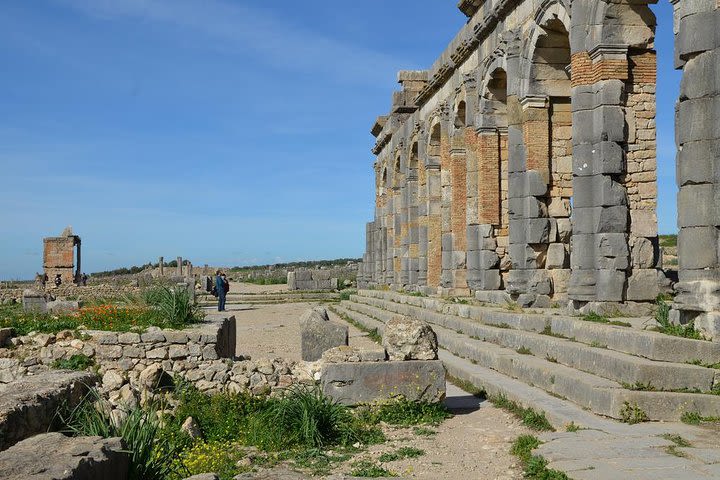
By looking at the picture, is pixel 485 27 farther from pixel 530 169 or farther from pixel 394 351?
pixel 394 351

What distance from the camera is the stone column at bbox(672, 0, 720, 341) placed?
9281mm

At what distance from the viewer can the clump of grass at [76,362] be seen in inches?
429

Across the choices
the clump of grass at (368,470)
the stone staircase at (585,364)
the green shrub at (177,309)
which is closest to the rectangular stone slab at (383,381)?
the stone staircase at (585,364)

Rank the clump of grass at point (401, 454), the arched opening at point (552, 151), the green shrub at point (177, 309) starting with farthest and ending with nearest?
the arched opening at point (552, 151)
the green shrub at point (177, 309)
the clump of grass at point (401, 454)

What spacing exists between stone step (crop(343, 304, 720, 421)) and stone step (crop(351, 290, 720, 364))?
662 mm

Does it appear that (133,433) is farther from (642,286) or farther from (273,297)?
(273,297)

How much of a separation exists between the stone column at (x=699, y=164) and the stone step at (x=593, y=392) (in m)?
1.47

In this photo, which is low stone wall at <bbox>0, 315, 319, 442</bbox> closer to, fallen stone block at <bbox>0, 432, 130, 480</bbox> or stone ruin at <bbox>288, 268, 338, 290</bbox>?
fallen stone block at <bbox>0, 432, 130, 480</bbox>

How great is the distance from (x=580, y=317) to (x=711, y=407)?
4.57 metres

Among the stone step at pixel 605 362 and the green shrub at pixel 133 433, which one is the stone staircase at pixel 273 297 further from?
the green shrub at pixel 133 433

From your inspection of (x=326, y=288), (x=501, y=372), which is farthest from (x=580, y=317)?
(x=326, y=288)

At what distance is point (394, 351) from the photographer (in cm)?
954

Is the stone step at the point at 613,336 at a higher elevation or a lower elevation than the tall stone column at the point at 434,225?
lower

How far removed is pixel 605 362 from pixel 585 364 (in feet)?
1.85
